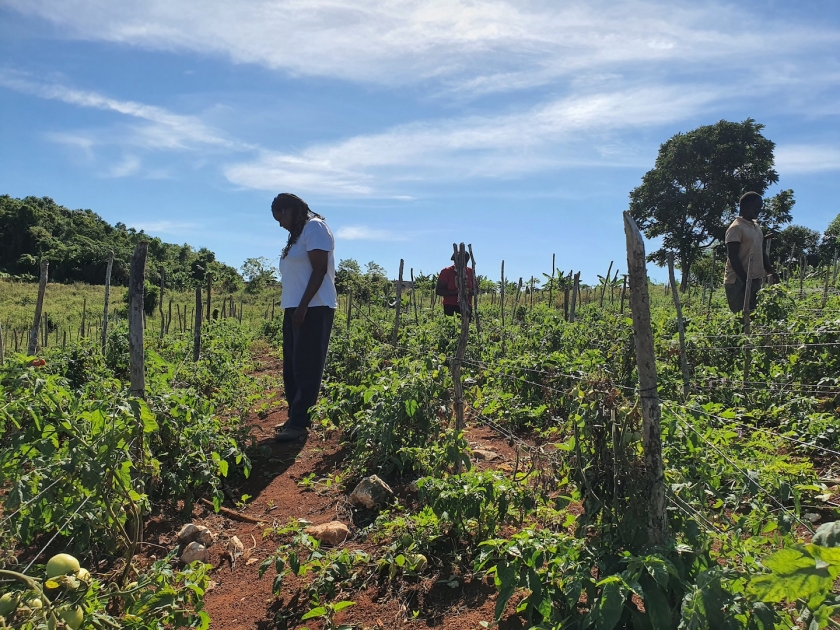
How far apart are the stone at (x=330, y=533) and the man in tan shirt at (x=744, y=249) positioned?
4.91 m

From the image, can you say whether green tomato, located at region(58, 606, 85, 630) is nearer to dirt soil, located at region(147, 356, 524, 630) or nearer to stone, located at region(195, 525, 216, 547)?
dirt soil, located at region(147, 356, 524, 630)

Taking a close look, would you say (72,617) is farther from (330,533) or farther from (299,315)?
(299,315)

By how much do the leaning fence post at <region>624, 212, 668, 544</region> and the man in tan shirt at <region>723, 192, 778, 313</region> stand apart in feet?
15.2

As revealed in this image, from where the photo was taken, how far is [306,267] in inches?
173

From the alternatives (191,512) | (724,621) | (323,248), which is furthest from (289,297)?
(724,621)

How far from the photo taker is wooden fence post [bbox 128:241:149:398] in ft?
9.21

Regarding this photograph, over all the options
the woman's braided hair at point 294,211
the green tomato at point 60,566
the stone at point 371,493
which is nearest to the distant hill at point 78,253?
the woman's braided hair at point 294,211

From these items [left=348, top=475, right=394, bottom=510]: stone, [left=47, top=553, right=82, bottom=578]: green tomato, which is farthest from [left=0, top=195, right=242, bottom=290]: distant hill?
[left=47, top=553, right=82, bottom=578]: green tomato

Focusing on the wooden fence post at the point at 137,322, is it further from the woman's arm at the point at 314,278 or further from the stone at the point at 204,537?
the woman's arm at the point at 314,278

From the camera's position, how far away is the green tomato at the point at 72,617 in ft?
5.21

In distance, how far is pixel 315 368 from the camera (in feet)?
14.6

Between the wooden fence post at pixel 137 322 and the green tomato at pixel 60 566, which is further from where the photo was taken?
the wooden fence post at pixel 137 322

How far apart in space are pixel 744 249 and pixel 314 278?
4576 mm

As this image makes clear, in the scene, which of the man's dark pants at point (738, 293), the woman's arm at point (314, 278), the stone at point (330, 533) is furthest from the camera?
the man's dark pants at point (738, 293)
